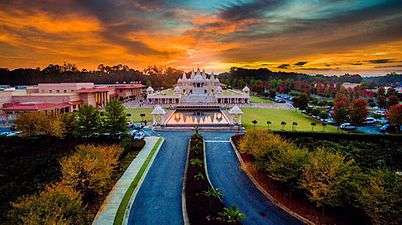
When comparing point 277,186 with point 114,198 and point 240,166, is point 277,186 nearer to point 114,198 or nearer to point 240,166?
point 240,166

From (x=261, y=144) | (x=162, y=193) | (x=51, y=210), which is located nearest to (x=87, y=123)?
(x=162, y=193)

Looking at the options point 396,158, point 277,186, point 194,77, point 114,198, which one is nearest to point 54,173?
point 114,198

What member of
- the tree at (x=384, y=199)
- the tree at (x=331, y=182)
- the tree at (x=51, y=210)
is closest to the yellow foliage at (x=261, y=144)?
the tree at (x=331, y=182)

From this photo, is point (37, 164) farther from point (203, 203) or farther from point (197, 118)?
point (197, 118)

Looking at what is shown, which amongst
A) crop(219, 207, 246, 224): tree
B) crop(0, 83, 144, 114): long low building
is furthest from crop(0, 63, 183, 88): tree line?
crop(219, 207, 246, 224): tree

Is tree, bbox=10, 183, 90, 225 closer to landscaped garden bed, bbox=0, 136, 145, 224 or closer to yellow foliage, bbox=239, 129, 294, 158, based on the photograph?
landscaped garden bed, bbox=0, 136, 145, 224

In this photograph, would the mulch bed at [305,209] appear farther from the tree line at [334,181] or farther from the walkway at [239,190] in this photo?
the walkway at [239,190]
